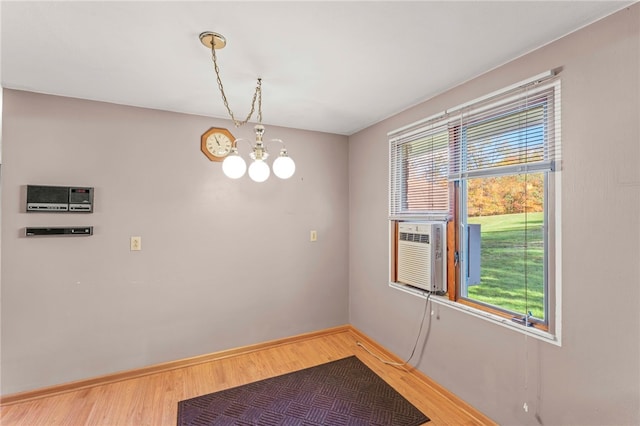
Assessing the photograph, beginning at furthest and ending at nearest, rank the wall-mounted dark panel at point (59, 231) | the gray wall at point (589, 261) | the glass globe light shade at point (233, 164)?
the wall-mounted dark panel at point (59, 231), the glass globe light shade at point (233, 164), the gray wall at point (589, 261)

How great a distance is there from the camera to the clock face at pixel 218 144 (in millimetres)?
2807

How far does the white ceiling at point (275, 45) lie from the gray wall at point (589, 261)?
15 centimetres

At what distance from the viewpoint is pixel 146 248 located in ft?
8.46

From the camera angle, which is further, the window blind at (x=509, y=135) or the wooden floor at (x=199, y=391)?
the wooden floor at (x=199, y=391)

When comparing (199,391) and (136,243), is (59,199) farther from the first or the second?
(199,391)

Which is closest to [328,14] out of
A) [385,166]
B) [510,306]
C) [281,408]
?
[385,166]

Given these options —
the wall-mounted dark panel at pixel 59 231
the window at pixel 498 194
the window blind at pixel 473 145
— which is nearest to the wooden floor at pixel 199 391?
the window at pixel 498 194

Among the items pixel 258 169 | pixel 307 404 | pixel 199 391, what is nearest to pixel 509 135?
pixel 258 169

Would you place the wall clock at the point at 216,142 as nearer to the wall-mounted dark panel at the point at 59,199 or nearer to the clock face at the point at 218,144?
→ the clock face at the point at 218,144

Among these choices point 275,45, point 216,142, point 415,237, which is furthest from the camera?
point 216,142

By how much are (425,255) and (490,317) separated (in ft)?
2.07

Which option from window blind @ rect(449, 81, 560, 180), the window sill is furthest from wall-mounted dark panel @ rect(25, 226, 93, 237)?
window blind @ rect(449, 81, 560, 180)

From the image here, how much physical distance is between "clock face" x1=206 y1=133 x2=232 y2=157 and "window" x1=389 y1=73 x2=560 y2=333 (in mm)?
1707

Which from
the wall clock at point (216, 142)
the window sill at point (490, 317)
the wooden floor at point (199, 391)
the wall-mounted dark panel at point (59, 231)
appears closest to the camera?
the window sill at point (490, 317)
